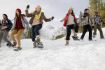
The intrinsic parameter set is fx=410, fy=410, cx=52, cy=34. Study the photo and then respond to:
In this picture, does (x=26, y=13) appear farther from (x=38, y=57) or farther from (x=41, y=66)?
(x=41, y=66)

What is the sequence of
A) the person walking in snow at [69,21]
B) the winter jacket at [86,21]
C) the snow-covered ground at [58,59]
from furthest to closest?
the winter jacket at [86,21] → the person walking in snow at [69,21] → the snow-covered ground at [58,59]

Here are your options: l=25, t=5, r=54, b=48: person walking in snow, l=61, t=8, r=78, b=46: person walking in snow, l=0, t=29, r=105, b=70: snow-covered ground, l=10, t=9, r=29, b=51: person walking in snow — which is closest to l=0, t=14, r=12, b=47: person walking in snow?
l=10, t=9, r=29, b=51: person walking in snow

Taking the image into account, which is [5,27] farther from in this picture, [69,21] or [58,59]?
[58,59]

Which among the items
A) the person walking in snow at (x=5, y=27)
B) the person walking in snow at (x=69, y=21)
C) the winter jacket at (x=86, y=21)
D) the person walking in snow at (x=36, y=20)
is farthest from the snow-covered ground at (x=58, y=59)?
the winter jacket at (x=86, y=21)

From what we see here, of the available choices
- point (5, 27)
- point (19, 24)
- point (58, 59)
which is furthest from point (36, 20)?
point (58, 59)

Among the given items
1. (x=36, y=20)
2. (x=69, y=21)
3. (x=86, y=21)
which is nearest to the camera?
(x=36, y=20)

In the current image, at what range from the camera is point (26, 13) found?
20734 millimetres

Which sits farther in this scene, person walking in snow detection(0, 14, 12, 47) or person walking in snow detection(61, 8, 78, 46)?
person walking in snow detection(0, 14, 12, 47)

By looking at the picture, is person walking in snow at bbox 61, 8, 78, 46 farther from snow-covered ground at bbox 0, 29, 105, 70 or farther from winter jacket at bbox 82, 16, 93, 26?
snow-covered ground at bbox 0, 29, 105, 70

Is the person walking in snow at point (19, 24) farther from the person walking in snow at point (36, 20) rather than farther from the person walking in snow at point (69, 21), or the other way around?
the person walking in snow at point (69, 21)

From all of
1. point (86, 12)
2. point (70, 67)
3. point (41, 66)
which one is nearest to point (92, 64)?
point (70, 67)

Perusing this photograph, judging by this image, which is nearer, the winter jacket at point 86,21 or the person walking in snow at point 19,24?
the person walking in snow at point 19,24

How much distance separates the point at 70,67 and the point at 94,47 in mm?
3558

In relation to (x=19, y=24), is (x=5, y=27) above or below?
below
